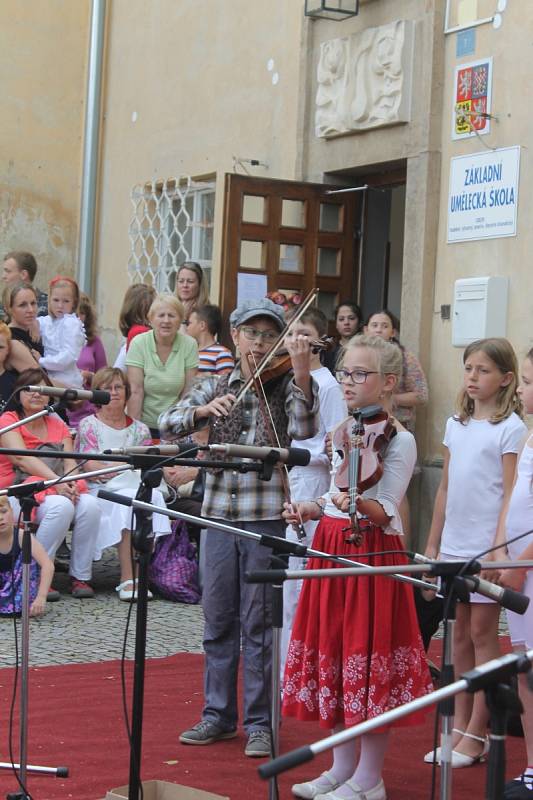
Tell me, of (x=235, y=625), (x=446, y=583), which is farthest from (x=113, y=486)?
(x=446, y=583)

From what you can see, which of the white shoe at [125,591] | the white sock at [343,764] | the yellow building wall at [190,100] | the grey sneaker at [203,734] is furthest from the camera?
the yellow building wall at [190,100]

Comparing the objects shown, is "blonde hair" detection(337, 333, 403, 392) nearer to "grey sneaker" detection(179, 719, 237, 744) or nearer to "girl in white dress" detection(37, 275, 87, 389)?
"grey sneaker" detection(179, 719, 237, 744)

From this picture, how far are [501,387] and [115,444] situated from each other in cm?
375

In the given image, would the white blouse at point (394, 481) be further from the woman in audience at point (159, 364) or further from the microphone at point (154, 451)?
the woman in audience at point (159, 364)

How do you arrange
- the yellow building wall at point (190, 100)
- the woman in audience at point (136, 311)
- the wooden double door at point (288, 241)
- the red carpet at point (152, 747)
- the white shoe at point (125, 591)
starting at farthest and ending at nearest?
the yellow building wall at point (190, 100) → the wooden double door at point (288, 241) → the woman in audience at point (136, 311) → the white shoe at point (125, 591) → the red carpet at point (152, 747)

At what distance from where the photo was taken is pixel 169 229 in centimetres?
1228

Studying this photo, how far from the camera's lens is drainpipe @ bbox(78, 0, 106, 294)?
13203 millimetres

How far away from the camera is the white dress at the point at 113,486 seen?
26.9 feet

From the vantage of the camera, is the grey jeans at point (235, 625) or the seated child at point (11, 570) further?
the seated child at point (11, 570)

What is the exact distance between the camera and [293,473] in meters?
5.72

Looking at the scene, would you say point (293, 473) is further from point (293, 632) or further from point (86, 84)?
point (86, 84)

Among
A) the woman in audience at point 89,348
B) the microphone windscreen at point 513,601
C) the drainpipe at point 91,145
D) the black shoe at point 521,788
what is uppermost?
the drainpipe at point 91,145

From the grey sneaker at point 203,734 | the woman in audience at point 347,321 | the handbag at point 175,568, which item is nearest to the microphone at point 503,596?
the grey sneaker at point 203,734

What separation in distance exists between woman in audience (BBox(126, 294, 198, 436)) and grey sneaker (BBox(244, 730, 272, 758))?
3.94 meters
